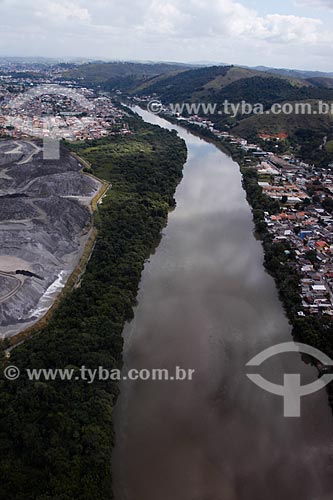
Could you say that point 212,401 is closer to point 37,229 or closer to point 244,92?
point 37,229

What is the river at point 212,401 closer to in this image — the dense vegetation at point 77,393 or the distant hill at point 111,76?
the dense vegetation at point 77,393

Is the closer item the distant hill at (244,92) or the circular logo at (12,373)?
the circular logo at (12,373)

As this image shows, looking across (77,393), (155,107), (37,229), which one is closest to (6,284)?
(37,229)

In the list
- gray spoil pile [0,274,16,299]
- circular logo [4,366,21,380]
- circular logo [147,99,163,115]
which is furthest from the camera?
circular logo [147,99,163,115]

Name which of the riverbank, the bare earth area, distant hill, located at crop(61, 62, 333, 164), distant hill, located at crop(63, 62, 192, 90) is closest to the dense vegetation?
the bare earth area

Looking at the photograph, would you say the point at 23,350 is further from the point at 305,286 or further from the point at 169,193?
the point at 169,193

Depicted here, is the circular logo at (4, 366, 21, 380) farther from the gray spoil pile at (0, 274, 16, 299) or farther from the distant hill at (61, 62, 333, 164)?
the distant hill at (61, 62, 333, 164)

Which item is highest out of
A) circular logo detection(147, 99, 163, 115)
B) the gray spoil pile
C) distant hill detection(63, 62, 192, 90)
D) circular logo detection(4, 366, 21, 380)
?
distant hill detection(63, 62, 192, 90)

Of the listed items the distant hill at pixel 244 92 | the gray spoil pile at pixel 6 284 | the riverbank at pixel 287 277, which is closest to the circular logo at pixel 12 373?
the gray spoil pile at pixel 6 284
